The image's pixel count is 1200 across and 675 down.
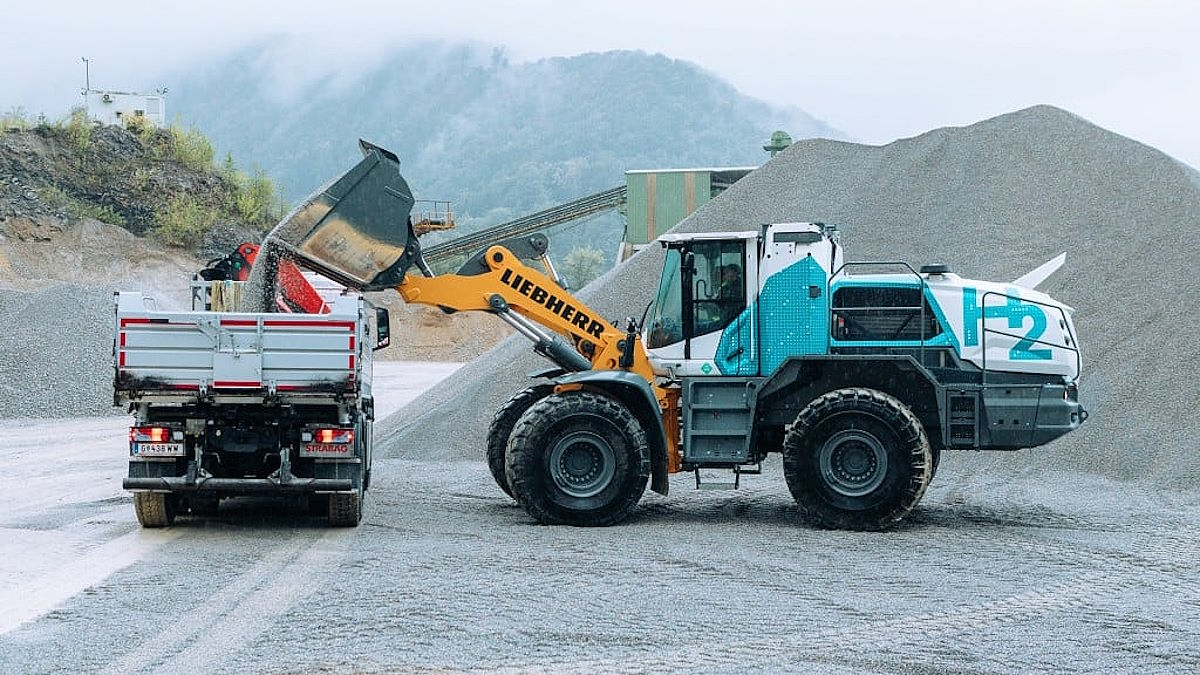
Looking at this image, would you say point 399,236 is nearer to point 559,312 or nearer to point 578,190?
point 559,312

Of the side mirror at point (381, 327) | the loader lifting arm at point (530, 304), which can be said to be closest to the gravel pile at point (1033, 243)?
the side mirror at point (381, 327)

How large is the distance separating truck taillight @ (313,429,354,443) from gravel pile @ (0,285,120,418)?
1693 centimetres

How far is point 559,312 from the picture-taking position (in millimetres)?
13445

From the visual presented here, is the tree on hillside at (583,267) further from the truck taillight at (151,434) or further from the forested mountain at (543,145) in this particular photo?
the truck taillight at (151,434)

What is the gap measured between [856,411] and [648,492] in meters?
3.73

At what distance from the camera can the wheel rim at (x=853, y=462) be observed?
1220 centimetres

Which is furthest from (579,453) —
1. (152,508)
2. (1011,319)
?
(1011,319)

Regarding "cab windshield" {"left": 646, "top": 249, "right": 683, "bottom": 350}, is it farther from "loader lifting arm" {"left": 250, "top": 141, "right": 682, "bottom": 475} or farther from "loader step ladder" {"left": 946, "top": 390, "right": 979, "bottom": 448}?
"loader step ladder" {"left": 946, "top": 390, "right": 979, "bottom": 448}

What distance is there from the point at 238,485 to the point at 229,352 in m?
1.17

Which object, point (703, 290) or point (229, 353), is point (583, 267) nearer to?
point (703, 290)

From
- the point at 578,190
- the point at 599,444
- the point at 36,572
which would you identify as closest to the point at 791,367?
the point at 599,444

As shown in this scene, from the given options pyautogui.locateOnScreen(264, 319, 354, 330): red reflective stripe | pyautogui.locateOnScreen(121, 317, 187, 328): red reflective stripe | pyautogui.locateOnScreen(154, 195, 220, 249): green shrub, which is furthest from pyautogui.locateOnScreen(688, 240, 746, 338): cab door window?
pyautogui.locateOnScreen(154, 195, 220, 249): green shrub

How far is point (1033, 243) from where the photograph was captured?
70.8ft

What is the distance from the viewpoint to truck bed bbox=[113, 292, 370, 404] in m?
11.4
